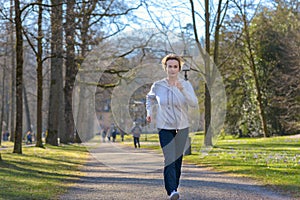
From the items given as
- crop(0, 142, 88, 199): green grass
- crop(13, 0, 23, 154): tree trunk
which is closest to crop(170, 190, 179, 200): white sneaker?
crop(0, 142, 88, 199): green grass

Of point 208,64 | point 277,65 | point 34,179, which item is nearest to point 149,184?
point 34,179

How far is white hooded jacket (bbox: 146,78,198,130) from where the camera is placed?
7.66m

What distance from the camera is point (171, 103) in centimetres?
768

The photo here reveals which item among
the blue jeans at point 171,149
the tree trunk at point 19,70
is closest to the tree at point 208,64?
the tree trunk at point 19,70

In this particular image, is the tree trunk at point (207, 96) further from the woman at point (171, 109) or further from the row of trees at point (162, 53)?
the woman at point (171, 109)

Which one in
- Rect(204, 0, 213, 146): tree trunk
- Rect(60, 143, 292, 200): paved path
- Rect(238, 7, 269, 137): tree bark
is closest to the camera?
Rect(60, 143, 292, 200): paved path

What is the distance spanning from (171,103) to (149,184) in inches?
126

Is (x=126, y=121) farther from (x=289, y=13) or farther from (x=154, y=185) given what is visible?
(x=289, y=13)

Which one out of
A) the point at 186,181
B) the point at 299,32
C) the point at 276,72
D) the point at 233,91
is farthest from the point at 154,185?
the point at 233,91

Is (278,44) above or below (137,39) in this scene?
above

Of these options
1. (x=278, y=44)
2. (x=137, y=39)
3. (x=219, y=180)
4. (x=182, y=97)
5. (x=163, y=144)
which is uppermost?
(x=278, y=44)

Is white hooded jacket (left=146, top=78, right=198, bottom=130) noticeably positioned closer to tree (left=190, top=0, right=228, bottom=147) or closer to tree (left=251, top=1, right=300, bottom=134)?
tree (left=190, top=0, right=228, bottom=147)

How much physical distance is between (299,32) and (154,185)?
109 feet

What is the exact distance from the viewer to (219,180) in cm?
1125
